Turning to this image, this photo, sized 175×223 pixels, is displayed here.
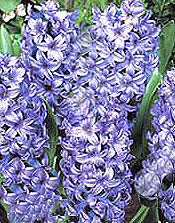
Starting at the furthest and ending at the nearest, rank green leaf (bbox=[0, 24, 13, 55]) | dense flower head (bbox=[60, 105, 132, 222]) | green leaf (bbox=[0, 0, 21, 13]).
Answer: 1. green leaf (bbox=[0, 0, 21, 13])
2. green leaf (bbox=[0, 24, 13, 55])
3. dense flower head (bbox=[60, 105, 132, 222])

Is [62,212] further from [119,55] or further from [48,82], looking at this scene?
[119,55]

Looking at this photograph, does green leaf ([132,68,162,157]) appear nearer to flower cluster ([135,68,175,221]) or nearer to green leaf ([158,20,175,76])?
flower cluster ([135,68,175,221])

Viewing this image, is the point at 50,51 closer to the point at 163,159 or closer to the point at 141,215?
the point at 163,159

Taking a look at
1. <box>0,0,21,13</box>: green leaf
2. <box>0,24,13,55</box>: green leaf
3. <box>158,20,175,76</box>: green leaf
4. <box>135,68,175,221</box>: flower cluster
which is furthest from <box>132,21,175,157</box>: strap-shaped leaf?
<box>0,0,21,13</box>: green leaf

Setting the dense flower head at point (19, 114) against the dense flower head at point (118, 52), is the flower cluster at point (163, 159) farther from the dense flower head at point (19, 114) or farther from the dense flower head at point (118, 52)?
the dense flower head at point (19, 114)

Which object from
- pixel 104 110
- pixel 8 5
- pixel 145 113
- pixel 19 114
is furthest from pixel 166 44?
pixel 8 5

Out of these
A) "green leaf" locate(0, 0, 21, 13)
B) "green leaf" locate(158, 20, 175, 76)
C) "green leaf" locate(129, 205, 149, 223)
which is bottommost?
"green leaf" locate(129, 205, 149, 223)

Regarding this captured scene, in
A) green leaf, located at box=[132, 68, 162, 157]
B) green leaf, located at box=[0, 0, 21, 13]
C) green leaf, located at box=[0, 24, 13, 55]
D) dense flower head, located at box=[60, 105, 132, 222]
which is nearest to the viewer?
dense flower head, located at box=[60, 105, 132, 222]
